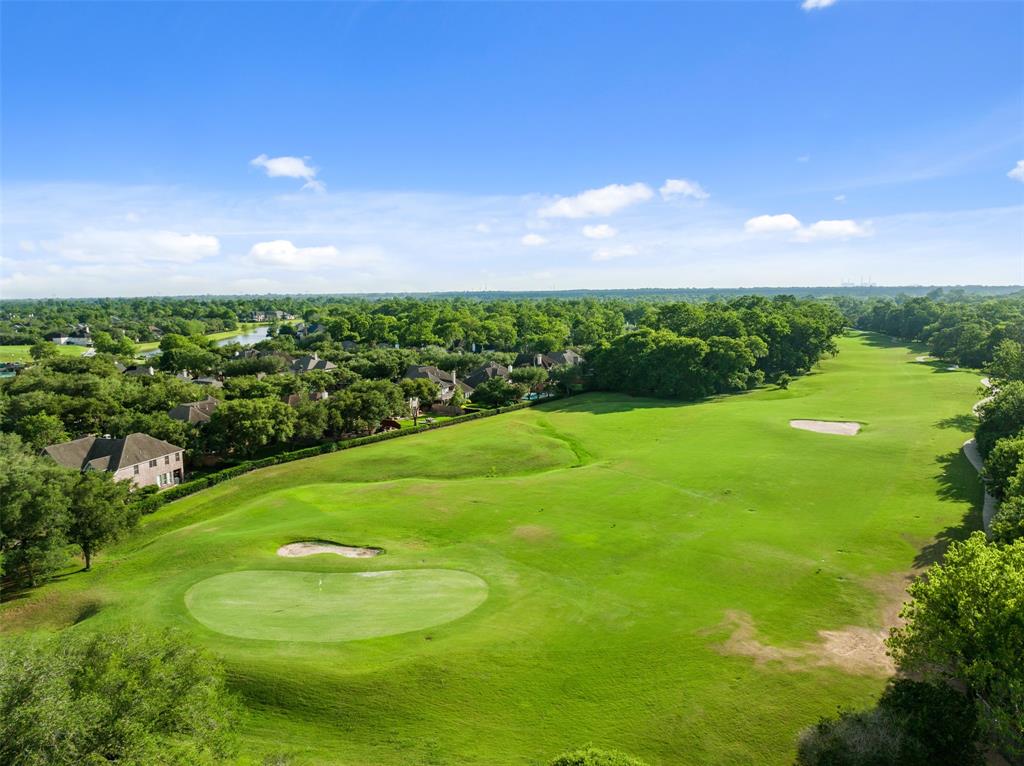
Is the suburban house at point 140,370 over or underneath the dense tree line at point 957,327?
underneath

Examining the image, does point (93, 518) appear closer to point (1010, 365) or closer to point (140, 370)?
point (140, 370)

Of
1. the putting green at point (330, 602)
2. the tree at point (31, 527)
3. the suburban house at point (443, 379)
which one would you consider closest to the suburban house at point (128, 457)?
the tree at point (31, 527)

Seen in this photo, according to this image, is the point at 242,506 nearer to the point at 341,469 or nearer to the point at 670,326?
the point at 341,469

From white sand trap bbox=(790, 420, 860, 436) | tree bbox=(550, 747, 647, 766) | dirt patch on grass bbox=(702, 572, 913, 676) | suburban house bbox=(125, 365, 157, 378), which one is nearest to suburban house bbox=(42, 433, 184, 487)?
tree bbox=(550, 747, 647, 766)

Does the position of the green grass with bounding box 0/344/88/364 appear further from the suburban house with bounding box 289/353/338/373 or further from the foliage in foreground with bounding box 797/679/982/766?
the foliage in foreground with bounding box 797/679/982/766

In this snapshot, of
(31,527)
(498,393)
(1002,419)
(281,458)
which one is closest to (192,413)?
(281,458)

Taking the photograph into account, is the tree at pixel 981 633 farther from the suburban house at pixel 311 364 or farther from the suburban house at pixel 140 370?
the suburban house at pixel 140 370
